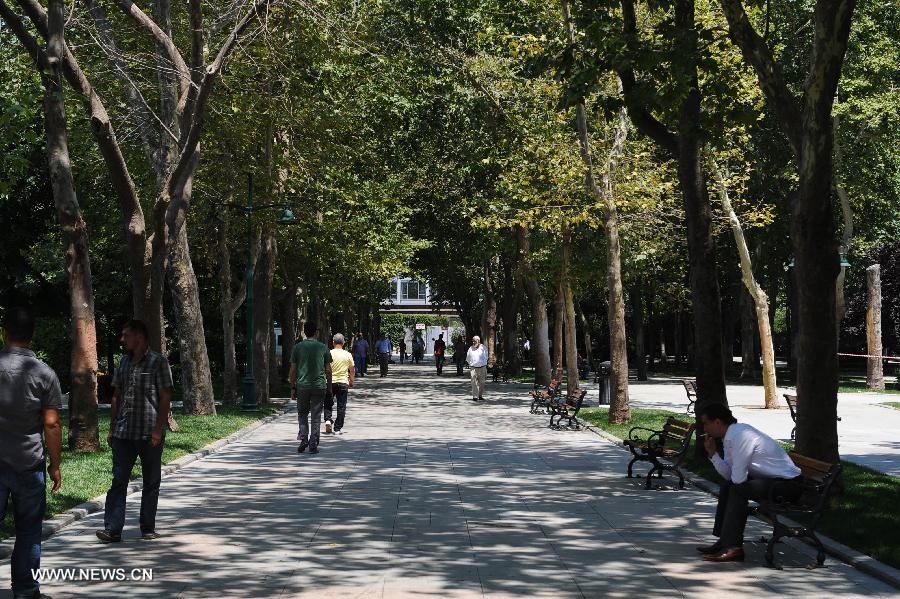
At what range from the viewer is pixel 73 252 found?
51.7 feet

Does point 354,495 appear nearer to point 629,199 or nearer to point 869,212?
point 629,199

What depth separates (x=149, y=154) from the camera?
22.8m

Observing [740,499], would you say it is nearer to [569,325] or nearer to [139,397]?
[139,397]

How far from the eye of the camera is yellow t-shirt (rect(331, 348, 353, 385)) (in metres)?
20.9

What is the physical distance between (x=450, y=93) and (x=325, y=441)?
1446 cm

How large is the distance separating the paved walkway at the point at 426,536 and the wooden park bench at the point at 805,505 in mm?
190

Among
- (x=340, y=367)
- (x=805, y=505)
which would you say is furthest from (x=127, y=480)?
(x=340, y=367)

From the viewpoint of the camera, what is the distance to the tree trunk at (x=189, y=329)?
76.9ft

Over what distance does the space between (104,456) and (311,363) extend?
3.46 meters

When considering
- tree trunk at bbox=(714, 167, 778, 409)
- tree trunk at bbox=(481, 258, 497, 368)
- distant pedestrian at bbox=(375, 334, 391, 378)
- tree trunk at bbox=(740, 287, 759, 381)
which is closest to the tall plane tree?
tree trunk at bbox=(714, 167, 778, 409)

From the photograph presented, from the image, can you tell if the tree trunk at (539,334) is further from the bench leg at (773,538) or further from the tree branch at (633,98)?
the bench leg at (773,538)

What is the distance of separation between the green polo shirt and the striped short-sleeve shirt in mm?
7994

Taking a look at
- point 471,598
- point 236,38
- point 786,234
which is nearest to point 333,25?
point 236,38

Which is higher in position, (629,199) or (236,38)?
(236,38)
